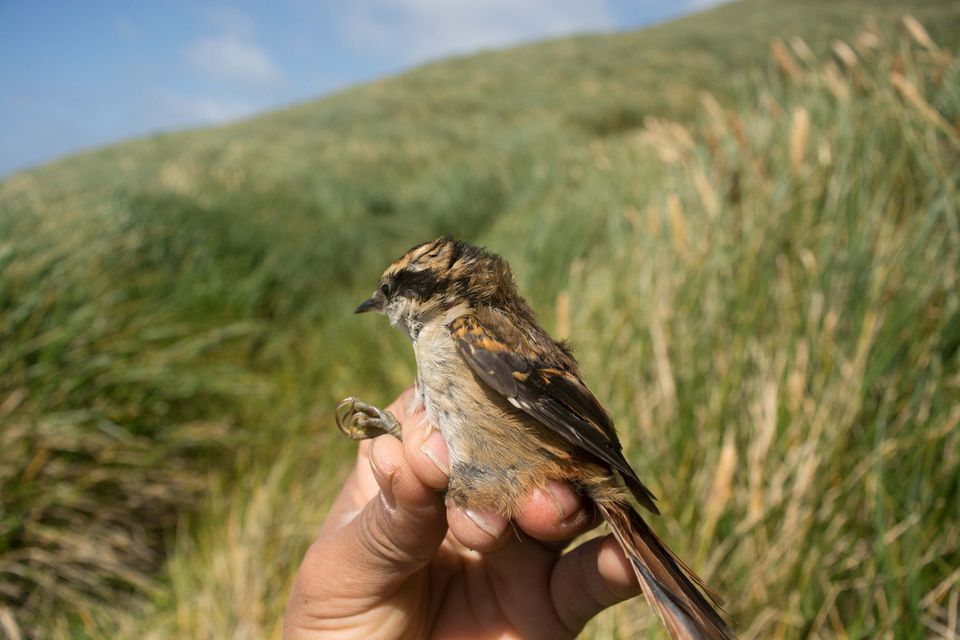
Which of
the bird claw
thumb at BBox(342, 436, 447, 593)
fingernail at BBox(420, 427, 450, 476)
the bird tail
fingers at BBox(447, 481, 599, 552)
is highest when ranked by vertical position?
the bird claw

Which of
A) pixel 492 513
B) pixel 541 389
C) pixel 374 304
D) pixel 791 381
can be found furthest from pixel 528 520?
pixel 791 381

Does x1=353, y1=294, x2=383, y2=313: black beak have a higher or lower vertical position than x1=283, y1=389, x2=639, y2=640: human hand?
higher

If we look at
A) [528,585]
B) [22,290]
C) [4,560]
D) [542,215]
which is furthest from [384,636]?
[542,215]

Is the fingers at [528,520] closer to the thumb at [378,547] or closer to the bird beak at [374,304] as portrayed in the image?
the thumb at [378,547]

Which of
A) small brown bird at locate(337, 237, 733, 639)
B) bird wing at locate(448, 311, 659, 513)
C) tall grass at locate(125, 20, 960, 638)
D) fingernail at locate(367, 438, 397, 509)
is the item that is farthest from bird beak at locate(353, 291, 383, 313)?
tall grass at locate(125, 20, 960, 638)

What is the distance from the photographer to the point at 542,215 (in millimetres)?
6793

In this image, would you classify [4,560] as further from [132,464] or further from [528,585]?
[528,585]

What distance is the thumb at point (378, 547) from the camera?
1822 millimetres

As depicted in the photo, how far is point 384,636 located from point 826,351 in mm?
2281

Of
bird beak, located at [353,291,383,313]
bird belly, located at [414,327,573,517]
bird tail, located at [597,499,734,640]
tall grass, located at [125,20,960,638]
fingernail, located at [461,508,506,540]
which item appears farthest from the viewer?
tall grass, located at [125,20,960,638]

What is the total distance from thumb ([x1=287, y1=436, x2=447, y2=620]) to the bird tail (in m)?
0.53

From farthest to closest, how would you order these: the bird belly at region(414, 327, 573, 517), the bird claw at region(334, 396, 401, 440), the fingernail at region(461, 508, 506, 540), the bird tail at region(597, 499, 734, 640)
Result: the bird claw at region(334, 396, 401, 440) < the bird belly at region(414, 327, 573, 517) < the fingernail at region(461, 508, 506, 540) < the bird tail at region(597, 499, 734, 640)

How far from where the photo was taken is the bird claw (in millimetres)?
2314

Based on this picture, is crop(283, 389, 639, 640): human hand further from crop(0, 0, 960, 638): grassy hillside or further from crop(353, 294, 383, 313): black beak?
crop(0, 0, 960, 638): grassy hillside
